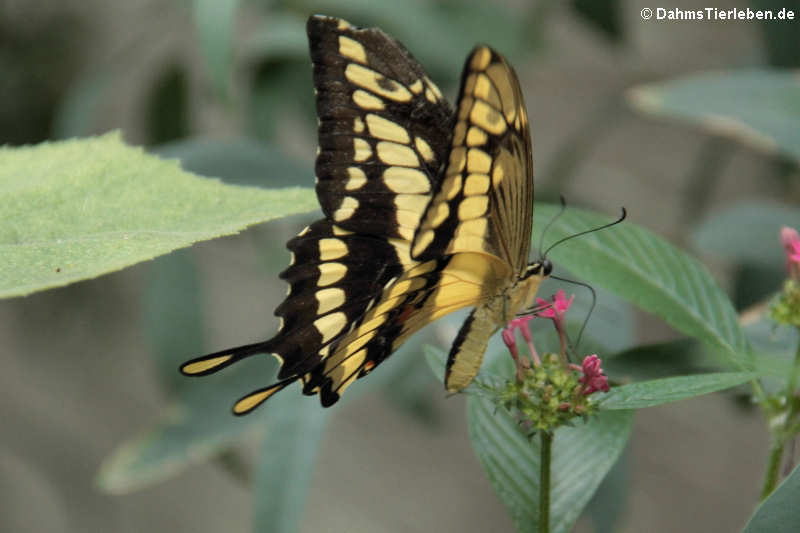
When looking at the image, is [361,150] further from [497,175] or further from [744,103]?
[744,103]

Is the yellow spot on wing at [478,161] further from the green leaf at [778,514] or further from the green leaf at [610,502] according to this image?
the green leaf at [610,502]

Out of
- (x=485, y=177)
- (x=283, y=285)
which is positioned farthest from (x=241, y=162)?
(x=283, y=285)

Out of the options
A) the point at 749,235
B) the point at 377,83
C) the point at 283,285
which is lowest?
the point at 283,285

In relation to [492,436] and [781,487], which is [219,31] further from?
[781,487]

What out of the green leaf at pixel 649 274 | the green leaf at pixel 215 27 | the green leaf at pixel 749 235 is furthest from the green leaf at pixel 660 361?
the green leaf at pixel 215 27

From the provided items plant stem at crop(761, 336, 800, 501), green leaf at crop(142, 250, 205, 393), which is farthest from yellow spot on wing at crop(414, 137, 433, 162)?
green leaf at crop(142, 250, 205, 393)

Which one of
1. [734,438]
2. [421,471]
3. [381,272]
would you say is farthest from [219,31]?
[421,471]
